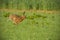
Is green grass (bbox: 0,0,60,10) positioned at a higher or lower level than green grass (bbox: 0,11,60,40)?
higher

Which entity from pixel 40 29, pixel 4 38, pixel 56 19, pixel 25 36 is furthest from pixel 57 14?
pixel 4 38

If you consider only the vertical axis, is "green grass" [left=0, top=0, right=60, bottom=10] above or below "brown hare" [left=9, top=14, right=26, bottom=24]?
above

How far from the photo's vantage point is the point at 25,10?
120 cm

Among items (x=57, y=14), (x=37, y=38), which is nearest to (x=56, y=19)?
(x=57, y=14)

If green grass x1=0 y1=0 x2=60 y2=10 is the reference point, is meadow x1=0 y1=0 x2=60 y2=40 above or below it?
below

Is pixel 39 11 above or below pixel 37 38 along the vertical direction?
above

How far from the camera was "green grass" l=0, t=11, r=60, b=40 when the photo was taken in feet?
3.63

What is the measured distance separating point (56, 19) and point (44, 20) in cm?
7

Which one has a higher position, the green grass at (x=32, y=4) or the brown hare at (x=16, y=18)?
the green grass at (x=32, y=4)

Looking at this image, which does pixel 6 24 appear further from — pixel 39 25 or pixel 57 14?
pixel 57 14

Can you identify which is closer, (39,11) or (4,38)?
(4,38)

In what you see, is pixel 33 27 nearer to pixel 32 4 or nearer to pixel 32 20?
pixel 32 20

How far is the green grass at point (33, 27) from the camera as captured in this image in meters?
1.11

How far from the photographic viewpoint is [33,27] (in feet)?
3.78
